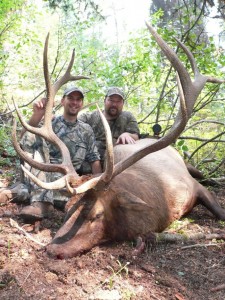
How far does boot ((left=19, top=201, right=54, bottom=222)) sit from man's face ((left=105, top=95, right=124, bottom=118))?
2299mm

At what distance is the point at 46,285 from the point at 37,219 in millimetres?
1461

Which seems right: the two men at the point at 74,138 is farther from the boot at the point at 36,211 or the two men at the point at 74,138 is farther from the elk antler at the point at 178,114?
A: the elk antler at the point at 178,114

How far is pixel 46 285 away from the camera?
2.56 meters

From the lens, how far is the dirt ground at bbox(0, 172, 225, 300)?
250 cm

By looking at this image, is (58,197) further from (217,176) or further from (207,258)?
(217,176)

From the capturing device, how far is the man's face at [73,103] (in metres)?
5.27

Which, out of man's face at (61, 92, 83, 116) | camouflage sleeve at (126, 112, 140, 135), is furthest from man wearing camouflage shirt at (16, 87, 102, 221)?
camouflage sleeve at (126, 112, 140, 135)

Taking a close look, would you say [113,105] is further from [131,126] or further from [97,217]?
[97,217]

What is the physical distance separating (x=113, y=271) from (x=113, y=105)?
3.69 metres

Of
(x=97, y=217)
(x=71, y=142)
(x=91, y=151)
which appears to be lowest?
(x=97, y=217)

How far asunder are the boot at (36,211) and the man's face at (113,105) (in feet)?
7.54

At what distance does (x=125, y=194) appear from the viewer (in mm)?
3549

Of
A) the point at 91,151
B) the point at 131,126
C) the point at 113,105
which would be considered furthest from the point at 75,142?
the point at 131,126

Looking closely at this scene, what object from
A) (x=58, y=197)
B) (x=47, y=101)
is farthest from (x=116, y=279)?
(x=47, y=101)
